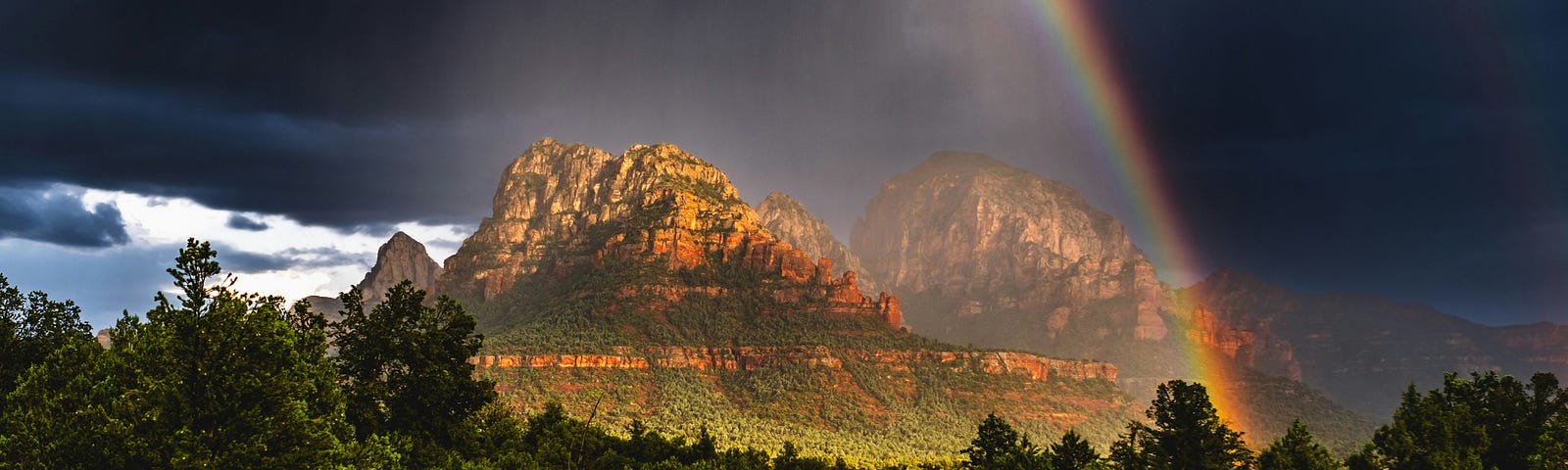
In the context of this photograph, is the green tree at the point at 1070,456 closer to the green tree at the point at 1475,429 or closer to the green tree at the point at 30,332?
the green tree at the point at 1475,429

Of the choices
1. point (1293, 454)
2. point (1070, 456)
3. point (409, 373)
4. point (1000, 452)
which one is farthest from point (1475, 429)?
point (409, 373)

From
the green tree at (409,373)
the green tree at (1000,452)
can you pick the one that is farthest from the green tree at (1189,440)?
the green tree at (409,373)

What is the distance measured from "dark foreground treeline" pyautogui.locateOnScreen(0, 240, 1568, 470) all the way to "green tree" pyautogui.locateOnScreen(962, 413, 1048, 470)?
0.53 feet

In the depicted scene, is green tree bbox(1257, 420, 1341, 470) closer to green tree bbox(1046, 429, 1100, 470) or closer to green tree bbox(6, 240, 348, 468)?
green tree bbox(1046, 429, 1100, 470)

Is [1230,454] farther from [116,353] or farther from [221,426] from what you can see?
[116,353]

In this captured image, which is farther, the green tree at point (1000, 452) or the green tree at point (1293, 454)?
the green tree at point (1000, 452)

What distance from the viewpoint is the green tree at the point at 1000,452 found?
61.7m

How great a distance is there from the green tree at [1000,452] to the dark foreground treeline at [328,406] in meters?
0.16

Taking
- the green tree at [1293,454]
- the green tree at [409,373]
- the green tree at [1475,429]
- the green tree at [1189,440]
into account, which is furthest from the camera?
the green tree at [1189,440]

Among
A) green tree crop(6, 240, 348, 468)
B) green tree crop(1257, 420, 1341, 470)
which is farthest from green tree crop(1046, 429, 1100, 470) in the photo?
green tree crop(6, 240, 348, 468)

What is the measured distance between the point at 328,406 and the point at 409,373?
39.2 ft

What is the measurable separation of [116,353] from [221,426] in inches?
436

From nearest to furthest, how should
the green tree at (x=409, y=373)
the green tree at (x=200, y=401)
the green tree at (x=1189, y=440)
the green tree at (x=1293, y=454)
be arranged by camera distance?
the green tree at (x=200, y=401) < the green tree at (x=409, y=373) < the green tree at (x=1293, y=454) < the green tree at (x=1189, y=440)

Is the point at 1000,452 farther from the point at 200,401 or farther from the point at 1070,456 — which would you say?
the point at 200,401
